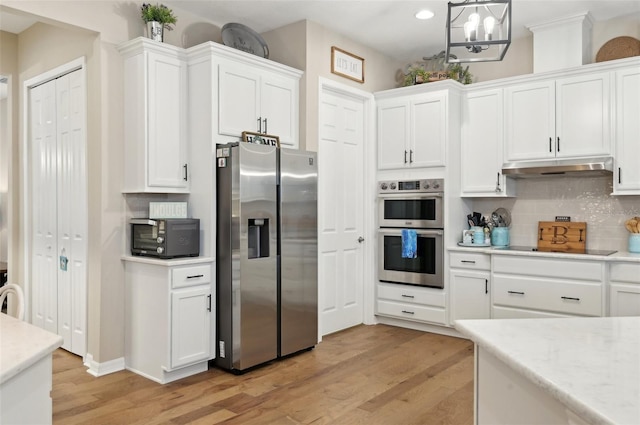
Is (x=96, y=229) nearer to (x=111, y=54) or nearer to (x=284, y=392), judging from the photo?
(x=111, y=54)

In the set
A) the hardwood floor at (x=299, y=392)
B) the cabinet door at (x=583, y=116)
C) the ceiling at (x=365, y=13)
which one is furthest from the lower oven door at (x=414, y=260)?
the ceiling at (x=365, y=13)

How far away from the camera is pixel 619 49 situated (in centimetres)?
427

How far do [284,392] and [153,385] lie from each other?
0.92 metres

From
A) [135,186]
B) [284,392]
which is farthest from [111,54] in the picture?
[284,392]

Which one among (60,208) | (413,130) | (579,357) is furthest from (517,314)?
(60,208)

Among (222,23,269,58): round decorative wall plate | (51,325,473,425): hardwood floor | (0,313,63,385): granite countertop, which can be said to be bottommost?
(51,325,473,425): hardwood floor

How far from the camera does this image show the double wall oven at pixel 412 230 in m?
4.74

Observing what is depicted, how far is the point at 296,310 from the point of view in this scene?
13.3 feet

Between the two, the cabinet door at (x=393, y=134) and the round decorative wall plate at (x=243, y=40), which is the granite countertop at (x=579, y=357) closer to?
the round decorative wall plate at (x=243, y=40)

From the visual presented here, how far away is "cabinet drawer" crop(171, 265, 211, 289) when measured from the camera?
136 inches

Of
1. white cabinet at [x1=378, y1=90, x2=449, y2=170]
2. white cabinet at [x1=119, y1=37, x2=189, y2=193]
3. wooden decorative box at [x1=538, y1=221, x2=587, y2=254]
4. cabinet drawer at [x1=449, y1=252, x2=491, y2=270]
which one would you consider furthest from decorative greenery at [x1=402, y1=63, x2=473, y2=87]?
white cabinet at [x1=119, y1=37, x2=189, y2=193]

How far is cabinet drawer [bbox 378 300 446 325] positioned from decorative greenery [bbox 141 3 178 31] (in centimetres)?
330

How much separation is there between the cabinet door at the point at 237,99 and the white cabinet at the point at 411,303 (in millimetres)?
2206

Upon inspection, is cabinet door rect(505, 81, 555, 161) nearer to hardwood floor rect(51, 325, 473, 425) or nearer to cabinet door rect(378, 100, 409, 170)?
cabinet door rect(378, 100, 409, 170)
